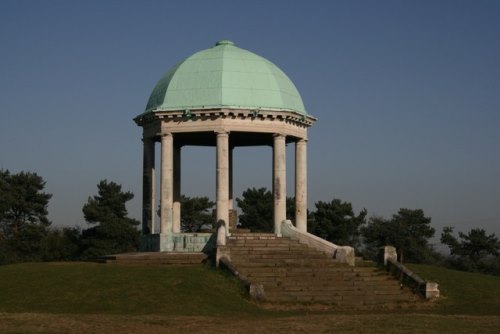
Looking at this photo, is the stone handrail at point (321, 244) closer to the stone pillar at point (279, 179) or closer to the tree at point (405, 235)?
the stone pillar at point (279, 179)

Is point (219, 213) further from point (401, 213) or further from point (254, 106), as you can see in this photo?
point (401, 213)

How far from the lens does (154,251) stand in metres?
45.7

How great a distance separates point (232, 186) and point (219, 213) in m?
7.15

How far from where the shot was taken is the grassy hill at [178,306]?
26498 millimetres

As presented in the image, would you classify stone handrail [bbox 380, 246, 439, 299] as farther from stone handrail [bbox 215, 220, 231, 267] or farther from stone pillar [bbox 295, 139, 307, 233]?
stone pillar [bbox 295, 139, 307, 233]

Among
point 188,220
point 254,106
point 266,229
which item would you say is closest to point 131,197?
point 188,220

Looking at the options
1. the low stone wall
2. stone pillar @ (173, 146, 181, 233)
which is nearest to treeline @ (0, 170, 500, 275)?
stone pillar @ (173, 146, 181, 233)

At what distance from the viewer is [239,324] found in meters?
27.4

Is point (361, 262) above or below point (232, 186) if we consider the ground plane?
below

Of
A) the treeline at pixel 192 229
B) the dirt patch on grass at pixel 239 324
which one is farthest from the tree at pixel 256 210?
the dirt patch on grass at pixel 239 324

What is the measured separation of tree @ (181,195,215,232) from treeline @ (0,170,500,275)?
0.30 ft

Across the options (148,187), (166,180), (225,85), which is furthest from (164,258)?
(225,85)

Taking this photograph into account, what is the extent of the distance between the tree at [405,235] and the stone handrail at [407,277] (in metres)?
40.3

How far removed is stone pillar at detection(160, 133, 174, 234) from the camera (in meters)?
45.7
